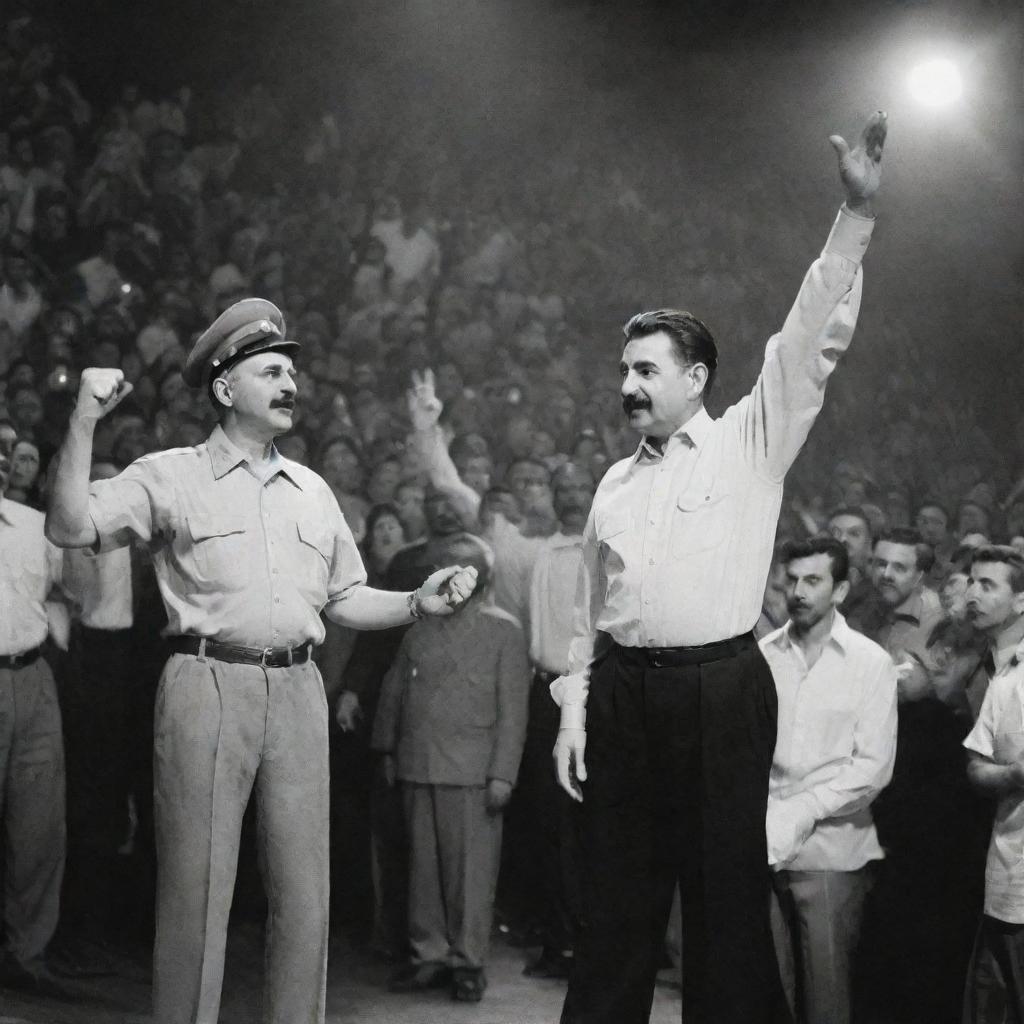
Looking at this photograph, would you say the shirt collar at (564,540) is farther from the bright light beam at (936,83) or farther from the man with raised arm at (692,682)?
the bright light beam at (936,83)

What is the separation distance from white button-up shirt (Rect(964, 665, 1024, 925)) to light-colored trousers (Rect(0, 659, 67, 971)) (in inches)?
111

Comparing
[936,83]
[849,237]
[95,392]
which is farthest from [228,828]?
[936,83]

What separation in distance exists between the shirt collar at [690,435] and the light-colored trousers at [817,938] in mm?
1438

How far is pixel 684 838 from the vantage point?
2.55 m

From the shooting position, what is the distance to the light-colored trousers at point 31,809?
416cm

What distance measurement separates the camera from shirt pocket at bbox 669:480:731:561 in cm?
260

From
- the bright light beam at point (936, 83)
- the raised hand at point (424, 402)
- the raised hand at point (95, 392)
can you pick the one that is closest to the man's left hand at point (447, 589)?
the raised hand at point (95, 392)

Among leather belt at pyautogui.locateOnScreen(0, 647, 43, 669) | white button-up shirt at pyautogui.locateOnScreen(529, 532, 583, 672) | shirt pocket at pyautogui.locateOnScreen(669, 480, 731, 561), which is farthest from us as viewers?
white button-up shirt at pyautogui.locateOnScreen(529, 532, 583, 672)

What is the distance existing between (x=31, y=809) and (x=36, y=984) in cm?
53

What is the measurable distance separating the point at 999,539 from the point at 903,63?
7.11 feet

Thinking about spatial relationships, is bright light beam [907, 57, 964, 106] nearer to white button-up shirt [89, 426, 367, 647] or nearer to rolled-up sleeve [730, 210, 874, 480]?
rolled-up sleeve [730, 210, 874, 480]

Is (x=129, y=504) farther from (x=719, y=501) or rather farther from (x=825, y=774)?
(x=825, y=774)

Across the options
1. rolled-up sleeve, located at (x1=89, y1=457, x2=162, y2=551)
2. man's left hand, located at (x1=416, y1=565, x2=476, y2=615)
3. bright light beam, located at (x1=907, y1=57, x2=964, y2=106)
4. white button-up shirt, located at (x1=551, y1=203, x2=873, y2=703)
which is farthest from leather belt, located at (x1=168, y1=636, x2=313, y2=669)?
bright light beam, located at (x1=907, y1=57, x2=964, y2=106)

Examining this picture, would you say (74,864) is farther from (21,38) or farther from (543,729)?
(21,38)
